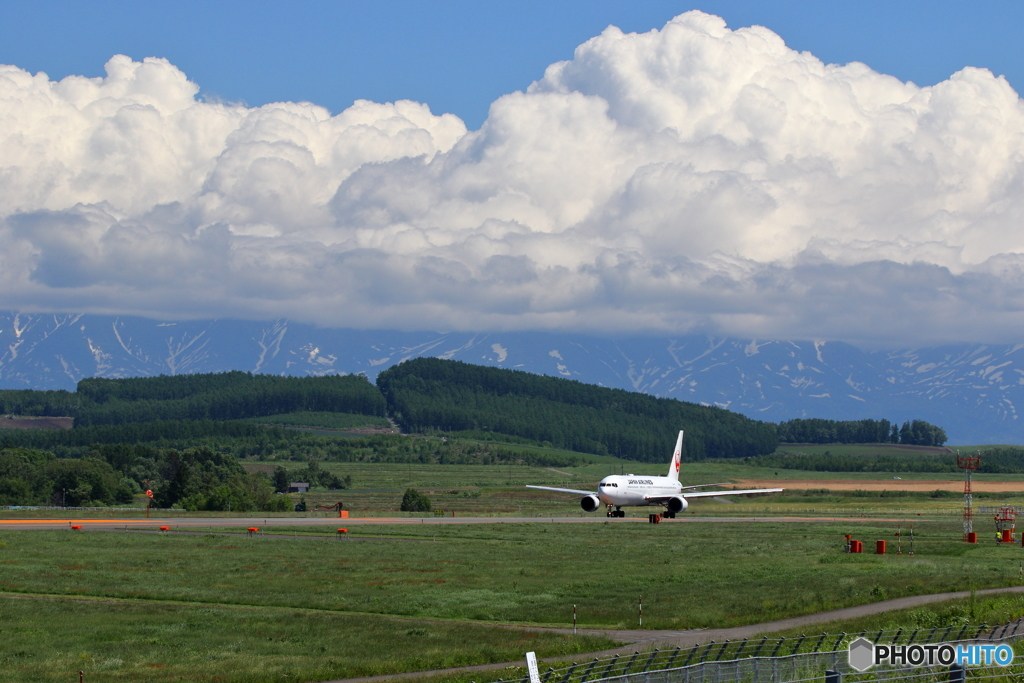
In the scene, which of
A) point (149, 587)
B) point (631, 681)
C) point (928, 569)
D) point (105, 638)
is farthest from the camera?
point (928, 569)

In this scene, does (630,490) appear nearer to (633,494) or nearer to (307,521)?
(633,494)

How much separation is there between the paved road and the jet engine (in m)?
47.1

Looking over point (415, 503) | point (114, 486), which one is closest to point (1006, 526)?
point (415, 503)

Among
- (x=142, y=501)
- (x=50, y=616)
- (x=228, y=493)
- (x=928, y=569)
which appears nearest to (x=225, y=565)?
(x=50, y=616)

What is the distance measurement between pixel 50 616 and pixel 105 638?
635cm

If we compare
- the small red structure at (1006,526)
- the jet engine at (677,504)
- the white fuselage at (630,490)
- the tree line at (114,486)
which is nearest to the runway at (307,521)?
the jet engine at (677,504)

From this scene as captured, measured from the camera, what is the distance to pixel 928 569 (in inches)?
2335

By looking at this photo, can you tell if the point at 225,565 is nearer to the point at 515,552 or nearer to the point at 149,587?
the point at 149,587

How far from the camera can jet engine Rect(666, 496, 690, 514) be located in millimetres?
95062

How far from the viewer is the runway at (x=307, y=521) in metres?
93.1

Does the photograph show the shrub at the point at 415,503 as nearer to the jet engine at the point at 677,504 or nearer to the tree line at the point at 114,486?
the tree line at the point at 114,486

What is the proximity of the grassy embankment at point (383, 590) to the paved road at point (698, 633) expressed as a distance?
101 centimetres

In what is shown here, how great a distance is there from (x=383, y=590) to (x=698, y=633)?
745 inches

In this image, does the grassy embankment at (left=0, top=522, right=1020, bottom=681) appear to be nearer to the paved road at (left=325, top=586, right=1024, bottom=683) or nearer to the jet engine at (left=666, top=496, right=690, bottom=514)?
the paved road at (left=325, top=586, right=1024, bottom=683)
